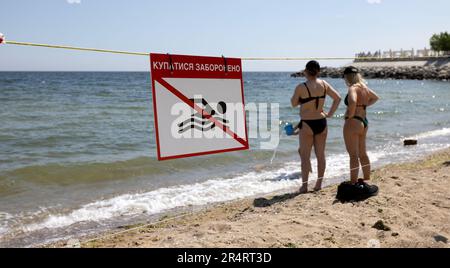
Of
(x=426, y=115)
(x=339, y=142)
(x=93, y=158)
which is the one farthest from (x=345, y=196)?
(x=426, y=115)

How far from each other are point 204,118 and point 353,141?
7.17ft

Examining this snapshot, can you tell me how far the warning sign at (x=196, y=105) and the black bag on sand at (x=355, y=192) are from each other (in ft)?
4.60

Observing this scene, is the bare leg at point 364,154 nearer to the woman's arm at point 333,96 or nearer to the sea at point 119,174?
the woman's arm at point 333,96

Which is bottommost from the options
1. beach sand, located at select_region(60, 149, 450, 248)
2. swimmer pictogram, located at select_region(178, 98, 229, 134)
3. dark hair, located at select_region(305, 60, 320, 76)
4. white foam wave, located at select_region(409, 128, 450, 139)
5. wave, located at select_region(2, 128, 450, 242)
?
white foam wave, located at select_region(409, 128, 450, 139)

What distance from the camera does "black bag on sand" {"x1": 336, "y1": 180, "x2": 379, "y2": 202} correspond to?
5.43 m

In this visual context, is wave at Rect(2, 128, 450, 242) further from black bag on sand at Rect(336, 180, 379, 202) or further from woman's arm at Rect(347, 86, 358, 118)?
woman's arm at Rect(347, 86, 358, 118)

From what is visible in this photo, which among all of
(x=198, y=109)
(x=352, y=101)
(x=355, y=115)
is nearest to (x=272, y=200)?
(x=355, y=115)

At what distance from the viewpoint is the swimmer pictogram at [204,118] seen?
473 cm

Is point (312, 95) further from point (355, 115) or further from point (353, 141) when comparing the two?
point (353, 141)

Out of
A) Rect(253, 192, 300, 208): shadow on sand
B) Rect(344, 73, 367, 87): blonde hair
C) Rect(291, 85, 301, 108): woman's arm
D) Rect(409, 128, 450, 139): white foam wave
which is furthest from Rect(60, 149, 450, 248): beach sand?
Rect(409, 128, 450, 139): white foam wave

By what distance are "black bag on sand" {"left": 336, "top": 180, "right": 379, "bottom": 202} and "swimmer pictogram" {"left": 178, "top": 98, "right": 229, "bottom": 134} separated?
1787 mm

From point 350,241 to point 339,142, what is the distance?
8.90m

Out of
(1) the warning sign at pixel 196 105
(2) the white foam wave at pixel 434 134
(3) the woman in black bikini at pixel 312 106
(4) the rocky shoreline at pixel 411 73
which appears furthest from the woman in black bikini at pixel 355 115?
(4) the rocky shoreline at pixel 411 73
